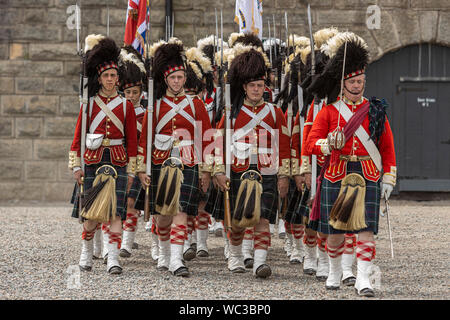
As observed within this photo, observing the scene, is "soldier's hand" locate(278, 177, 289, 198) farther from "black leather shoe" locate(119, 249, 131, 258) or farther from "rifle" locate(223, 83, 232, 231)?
"black leather shoe" locate(119, 249, 131, 258)

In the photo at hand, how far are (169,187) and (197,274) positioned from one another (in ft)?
2.44

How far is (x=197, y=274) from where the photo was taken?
22.0 ft

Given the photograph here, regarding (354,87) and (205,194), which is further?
(205,194)

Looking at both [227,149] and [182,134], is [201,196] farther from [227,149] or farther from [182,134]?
[227,149]

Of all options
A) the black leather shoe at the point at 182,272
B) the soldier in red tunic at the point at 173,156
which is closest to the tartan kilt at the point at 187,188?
the soldier in red tunic at the point at 173,156

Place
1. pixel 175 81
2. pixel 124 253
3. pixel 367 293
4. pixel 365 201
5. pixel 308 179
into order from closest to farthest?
pixel 367 293 < pixel 365 201 < pixel 308 179 < pixel 175 81 < pixel 124 253

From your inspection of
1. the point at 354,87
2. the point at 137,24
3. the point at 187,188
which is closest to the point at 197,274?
the point at 187,188

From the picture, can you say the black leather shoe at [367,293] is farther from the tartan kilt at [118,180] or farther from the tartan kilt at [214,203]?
the tartan kilt at [118,180]

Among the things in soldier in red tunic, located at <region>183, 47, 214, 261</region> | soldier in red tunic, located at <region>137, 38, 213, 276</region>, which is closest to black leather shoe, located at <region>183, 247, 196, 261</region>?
soldier in red tunic, located at <region>183, 47, 214, 261</region>

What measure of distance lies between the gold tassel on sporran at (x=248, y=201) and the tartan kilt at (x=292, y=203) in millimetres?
617

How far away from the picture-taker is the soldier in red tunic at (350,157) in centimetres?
566

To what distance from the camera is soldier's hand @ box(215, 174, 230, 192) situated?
21.4 ft
